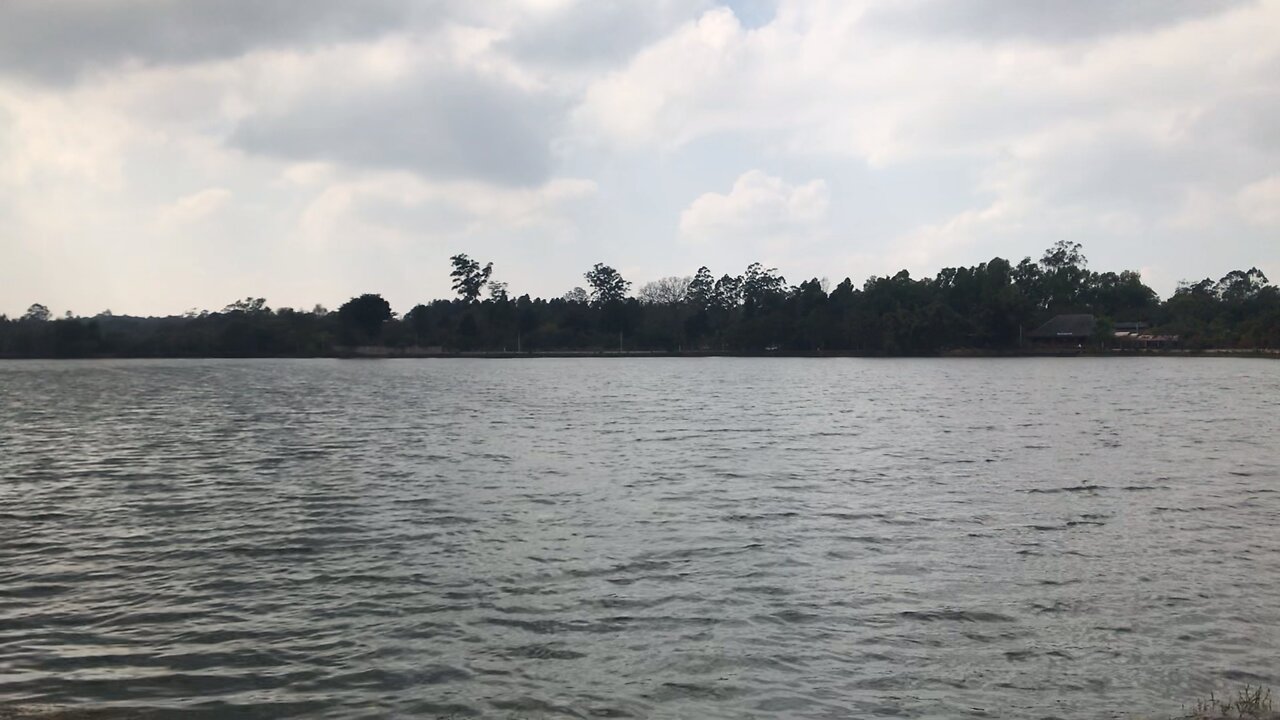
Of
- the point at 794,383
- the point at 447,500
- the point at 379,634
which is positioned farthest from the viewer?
the point at 794,383

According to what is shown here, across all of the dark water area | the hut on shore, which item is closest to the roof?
the hut on shore

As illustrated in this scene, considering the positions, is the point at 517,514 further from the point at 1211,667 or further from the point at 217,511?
the point at 1211,667

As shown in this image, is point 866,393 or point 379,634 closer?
point 379,634

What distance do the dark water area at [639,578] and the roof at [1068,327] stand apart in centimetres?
14718

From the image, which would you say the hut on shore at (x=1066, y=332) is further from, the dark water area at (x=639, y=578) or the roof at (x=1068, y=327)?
the dark water area at (x=639, y=578)

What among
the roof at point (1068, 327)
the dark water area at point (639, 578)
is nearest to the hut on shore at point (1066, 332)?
the roof at point (1068, 327)

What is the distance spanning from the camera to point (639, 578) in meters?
13.7

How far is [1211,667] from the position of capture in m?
9.99

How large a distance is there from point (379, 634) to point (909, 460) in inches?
814

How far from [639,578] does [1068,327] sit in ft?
573

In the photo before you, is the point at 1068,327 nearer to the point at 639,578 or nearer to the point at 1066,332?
the point at 1066,332

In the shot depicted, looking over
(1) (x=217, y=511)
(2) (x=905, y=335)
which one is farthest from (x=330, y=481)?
(2) (x=905, y=335)

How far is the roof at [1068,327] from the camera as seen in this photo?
545ft

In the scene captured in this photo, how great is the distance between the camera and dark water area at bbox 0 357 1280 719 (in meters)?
9.39
